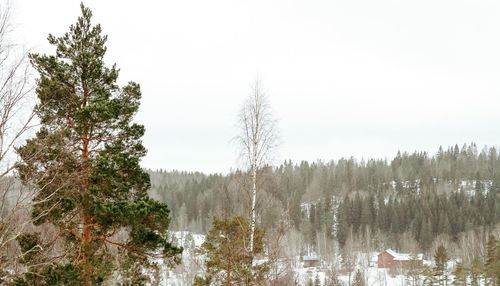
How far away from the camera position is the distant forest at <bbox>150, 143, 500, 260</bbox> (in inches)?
3620

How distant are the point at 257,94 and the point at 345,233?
81657 mm

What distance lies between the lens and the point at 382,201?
10219cm

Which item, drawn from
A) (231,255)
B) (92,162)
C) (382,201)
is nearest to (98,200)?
(92,162)

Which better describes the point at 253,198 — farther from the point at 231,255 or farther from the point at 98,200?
the point at 98,200

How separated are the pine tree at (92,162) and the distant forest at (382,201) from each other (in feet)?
175

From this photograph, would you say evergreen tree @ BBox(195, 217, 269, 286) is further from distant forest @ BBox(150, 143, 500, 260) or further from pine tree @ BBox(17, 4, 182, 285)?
distant forest @ BBox(150, 143, 500, 260)

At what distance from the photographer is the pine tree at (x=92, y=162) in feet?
33.3

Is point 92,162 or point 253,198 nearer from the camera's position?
point 92,162

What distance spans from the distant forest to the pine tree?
2101 inches

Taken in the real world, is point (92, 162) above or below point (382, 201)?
below

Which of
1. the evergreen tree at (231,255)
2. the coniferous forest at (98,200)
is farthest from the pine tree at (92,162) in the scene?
the evergreen tree at (231,255)

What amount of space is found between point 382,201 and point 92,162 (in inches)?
3859

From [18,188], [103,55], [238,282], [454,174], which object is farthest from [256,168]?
[454,174]

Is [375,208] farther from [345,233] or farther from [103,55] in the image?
[103,55]
